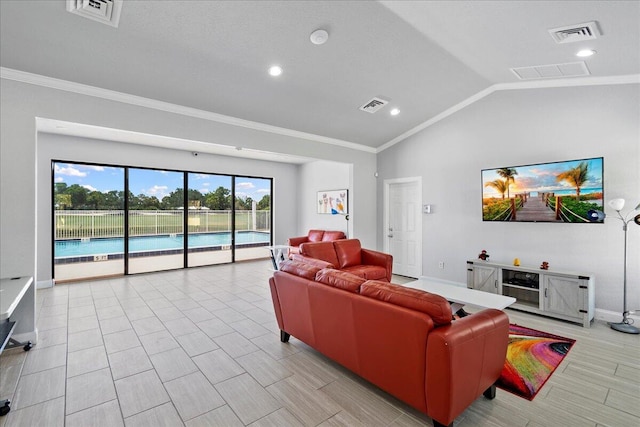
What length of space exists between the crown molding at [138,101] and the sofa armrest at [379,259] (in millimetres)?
2393

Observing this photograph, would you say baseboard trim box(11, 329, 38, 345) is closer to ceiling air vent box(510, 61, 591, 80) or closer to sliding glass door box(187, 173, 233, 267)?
sliding glass door box(187, 173, 233, 267)

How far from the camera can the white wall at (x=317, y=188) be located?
745 centimetres

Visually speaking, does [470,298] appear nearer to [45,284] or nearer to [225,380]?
[225,380]

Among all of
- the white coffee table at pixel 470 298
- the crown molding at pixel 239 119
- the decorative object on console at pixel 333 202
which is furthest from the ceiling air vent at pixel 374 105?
the white coffee table at pixel 470 298

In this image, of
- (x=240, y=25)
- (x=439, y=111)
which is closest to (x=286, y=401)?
(x=240, y=25)

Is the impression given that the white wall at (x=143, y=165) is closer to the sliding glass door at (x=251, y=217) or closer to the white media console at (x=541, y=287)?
the sliding glass door at (x=251, y=217)

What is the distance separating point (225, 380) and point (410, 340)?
5.21ft


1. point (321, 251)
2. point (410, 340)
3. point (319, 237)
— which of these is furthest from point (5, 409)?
point (319, 237)

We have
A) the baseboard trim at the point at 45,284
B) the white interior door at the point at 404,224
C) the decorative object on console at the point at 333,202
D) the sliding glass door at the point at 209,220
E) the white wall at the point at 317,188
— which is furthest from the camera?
the white wall at the point at 317,188

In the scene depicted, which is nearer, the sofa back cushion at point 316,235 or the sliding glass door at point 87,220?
the sliding glass door at point 87,220

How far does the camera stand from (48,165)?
17.9 ft

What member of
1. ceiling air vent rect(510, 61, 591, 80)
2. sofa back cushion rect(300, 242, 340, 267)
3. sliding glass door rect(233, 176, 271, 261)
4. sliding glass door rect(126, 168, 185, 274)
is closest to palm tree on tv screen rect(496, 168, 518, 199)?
ceiling air vent rect(510, 61, 591, 80)

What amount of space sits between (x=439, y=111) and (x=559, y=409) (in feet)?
14.9

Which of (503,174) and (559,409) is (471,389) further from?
(503,174)
